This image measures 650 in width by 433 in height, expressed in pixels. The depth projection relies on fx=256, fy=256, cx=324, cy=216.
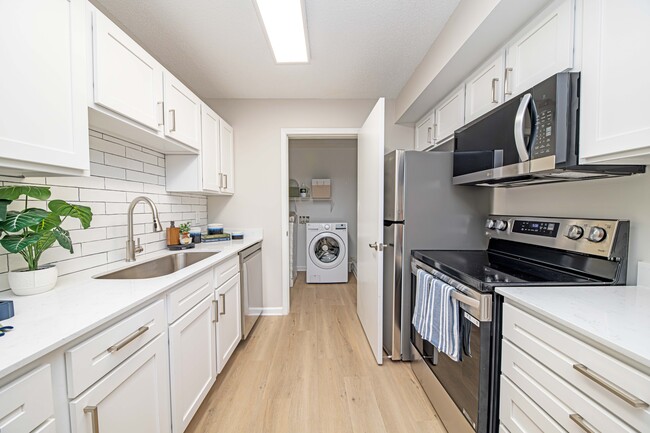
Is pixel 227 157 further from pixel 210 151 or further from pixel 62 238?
pixel 62 238

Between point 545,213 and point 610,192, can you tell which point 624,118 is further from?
point 545,213

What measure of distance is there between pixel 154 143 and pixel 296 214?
10.1 ft

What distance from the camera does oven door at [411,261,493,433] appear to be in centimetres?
105

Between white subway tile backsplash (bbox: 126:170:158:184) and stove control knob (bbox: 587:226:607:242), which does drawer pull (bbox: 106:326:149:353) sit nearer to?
white subway tile backsplash (bbox: 126:170:158:184)

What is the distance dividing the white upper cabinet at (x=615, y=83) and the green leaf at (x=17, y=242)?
6.64 ft

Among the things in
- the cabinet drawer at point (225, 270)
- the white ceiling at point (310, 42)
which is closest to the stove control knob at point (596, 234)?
the white ceiling at point (310, 42)

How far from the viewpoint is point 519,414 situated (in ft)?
3.01

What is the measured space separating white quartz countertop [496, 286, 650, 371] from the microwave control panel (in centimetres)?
55

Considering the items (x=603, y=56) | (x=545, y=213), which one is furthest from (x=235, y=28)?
(x=545, y=213)

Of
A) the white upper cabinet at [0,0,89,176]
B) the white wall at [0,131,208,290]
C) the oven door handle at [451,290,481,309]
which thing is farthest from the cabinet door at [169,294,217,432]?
the oven door handle at [451,290,481,309]

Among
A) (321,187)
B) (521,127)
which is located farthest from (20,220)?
(321,187)

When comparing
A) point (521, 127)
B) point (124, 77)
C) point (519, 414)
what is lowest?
point (519, 414)

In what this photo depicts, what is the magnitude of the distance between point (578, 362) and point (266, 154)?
2.70m

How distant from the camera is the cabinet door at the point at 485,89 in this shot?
4.79 ft
